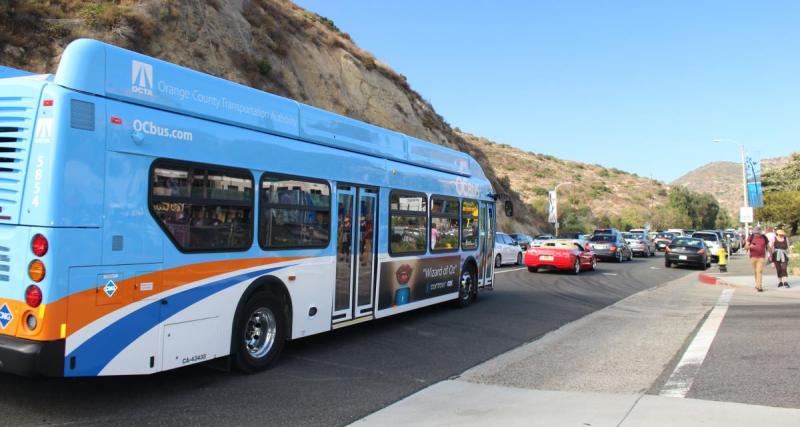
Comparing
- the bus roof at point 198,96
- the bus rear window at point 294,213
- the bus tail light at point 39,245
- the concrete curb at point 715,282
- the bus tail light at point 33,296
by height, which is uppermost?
the bus roof at point 198,96

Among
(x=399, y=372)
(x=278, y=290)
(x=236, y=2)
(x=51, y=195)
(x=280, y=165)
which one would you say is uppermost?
(x=236, y=2)

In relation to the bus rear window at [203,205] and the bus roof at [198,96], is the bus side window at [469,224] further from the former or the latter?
the bus rear window at [203,205]

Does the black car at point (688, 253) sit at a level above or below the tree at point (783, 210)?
below

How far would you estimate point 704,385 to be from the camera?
6488 mm

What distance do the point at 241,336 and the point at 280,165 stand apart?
2092 millimetres

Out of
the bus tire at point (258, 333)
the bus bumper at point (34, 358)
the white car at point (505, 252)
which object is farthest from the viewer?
the white car at point (505, 252)

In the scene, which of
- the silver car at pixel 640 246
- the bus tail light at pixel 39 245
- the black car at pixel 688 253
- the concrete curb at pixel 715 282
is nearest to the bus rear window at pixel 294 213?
the bus tail light at pixel 39 245

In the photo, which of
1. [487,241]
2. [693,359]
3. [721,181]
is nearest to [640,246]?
[487,241]

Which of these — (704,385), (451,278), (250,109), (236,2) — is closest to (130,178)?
(250,109)

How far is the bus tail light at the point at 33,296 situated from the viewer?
189 inches

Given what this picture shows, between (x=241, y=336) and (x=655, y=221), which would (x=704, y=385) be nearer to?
(x=241, y=336)

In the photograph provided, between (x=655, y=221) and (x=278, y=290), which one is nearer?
(x=278, y=290)

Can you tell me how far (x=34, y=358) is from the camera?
4.75 meters

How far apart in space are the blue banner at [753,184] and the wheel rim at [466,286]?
31261mm
